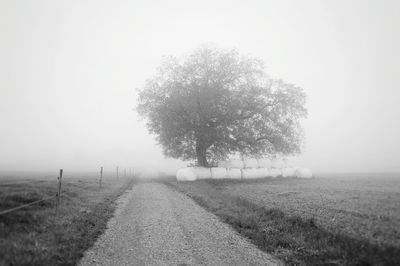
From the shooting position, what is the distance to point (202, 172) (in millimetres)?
36281

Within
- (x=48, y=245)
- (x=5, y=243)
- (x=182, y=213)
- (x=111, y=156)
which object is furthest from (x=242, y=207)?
(x=111, y=156)

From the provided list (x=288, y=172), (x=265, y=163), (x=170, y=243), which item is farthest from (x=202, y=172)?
(x=170, y=243)

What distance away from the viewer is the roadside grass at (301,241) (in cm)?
764

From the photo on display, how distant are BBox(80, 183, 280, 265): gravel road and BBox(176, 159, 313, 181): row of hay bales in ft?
67.8

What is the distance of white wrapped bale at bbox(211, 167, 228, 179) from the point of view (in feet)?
120

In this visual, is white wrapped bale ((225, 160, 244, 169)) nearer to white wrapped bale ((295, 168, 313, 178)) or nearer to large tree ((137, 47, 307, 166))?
large tree ((137, 47, 307, 166))

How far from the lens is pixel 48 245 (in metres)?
8.32

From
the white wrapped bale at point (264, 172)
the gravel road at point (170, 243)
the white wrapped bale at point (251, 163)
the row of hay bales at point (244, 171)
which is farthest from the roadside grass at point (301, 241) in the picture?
the white wrapped bale at point (251, 163)

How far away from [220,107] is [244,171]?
1073 cm

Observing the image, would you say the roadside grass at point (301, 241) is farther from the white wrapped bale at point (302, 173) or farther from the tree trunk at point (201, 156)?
the white wrapped bale at point (302, 173)

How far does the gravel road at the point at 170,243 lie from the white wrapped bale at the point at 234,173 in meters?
23.3

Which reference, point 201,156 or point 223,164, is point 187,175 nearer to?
point 201,156

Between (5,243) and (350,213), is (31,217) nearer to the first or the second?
(5,243)

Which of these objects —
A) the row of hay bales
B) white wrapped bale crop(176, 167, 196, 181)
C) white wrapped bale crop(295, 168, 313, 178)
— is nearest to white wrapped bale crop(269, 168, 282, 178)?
the row of hay bales
